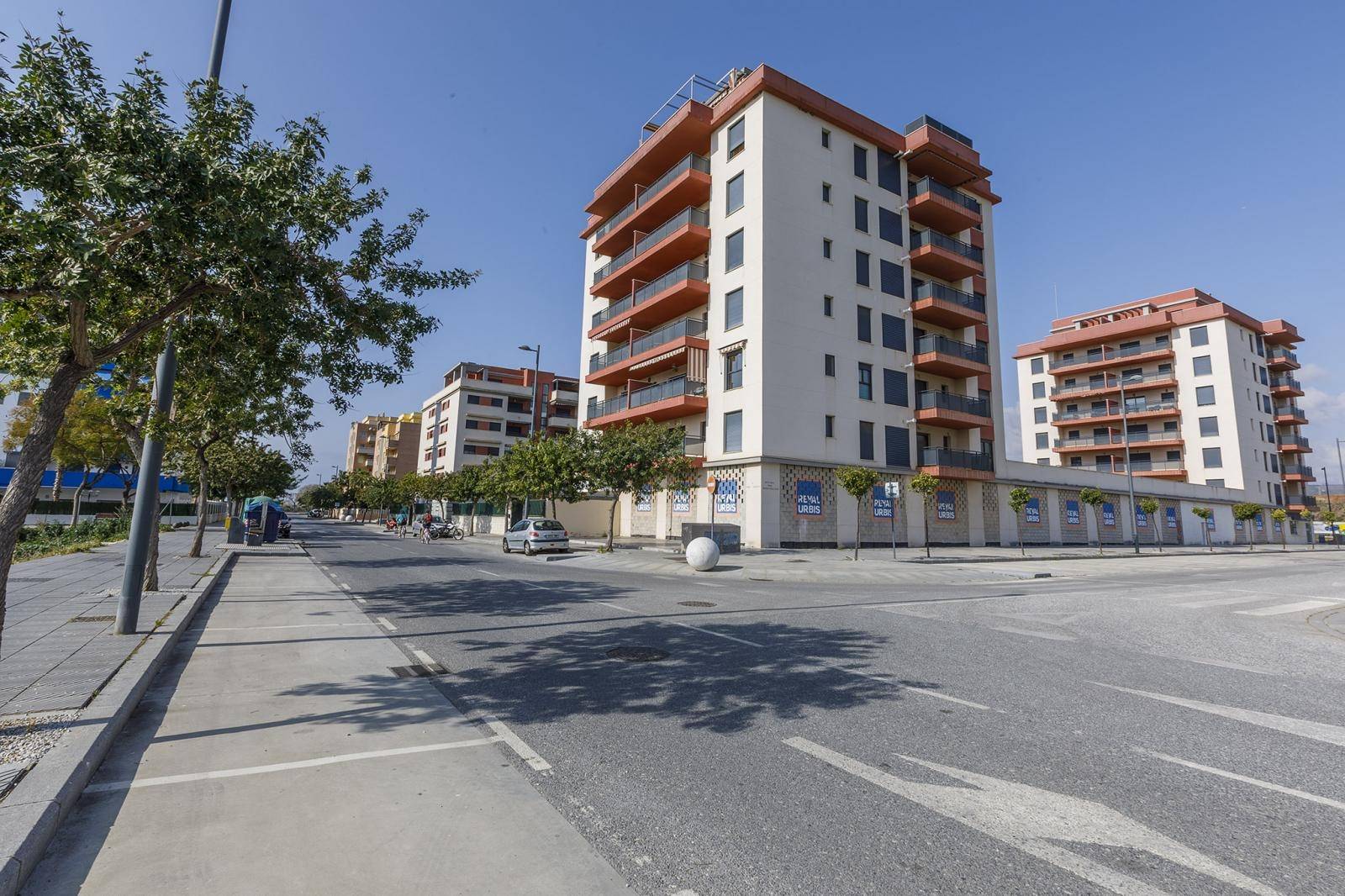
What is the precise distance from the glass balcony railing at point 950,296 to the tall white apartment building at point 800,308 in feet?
0.35

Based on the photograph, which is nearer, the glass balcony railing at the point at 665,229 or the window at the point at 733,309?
the window at the point at 733,309

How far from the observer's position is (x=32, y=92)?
478cm

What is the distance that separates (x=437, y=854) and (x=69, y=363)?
16.7ft

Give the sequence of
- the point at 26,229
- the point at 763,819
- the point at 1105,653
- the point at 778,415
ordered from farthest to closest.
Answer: the point at 778,415
the point at 1105,653
the point at 26,229
the point at 763,819

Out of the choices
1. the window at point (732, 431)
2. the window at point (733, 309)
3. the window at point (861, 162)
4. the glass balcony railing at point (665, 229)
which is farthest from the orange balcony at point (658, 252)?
the window at point (732, 431)

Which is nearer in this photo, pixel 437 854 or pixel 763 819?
pixel 437 854

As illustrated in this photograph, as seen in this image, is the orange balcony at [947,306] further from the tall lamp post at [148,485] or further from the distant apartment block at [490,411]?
the distant apartment block at [490,411]

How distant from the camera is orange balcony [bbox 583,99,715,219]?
32.1 m

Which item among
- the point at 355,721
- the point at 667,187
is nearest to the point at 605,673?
the point at 355,721

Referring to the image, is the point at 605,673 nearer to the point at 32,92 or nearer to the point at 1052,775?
the point at 1052,775

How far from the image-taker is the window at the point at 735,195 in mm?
30516

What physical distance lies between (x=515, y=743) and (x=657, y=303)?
30.4 meters

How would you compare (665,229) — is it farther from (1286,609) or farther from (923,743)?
(923,743)

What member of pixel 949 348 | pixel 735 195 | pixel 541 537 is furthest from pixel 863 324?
pixel 541 537
